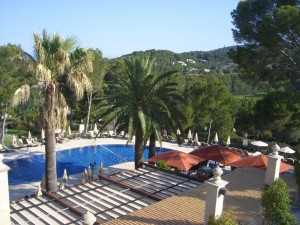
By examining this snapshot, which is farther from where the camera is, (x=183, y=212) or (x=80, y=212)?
(x=80, y=212)

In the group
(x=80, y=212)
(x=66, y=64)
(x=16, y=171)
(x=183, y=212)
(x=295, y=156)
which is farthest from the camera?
(x=295, y=156)

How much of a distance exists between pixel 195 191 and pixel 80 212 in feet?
14.2

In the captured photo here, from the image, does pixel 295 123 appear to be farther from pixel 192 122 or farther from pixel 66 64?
pixel 66 64

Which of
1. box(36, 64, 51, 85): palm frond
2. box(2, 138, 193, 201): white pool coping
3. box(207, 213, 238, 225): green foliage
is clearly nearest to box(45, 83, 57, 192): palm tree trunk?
box(36, 64, 51, 85): palm frond

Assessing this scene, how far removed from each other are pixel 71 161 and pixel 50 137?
10695mm

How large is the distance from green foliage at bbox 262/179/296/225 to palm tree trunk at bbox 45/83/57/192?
8846 mm

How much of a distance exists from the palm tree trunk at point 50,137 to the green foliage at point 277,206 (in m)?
8.85

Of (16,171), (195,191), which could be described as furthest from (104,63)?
(195,191)

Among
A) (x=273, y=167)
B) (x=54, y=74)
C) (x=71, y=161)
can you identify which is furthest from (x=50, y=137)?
(x=71, y=161)

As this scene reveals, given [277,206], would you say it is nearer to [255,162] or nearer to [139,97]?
[255,162]

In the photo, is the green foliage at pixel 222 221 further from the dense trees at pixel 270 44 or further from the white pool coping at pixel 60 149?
the white pool coping at pixel 60 149

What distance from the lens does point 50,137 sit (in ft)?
43.4

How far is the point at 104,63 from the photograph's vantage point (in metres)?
30.7

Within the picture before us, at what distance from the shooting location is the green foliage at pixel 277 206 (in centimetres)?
791
